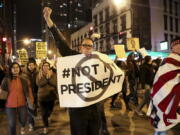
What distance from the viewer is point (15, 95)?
6.13 metres

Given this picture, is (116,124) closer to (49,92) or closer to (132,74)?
(49,92)

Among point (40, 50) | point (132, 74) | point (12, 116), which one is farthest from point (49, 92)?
point (40, 50)

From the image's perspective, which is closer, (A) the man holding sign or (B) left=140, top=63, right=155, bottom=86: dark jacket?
(A) the man holding sign

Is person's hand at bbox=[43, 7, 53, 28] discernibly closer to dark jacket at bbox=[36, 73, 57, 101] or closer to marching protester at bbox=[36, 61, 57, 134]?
marching protester at bbox=[36, 61, 57, 134]

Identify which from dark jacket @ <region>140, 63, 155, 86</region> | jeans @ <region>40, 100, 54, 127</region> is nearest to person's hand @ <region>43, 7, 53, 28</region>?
jeans @ <region>40, 100, 54, 127</region>

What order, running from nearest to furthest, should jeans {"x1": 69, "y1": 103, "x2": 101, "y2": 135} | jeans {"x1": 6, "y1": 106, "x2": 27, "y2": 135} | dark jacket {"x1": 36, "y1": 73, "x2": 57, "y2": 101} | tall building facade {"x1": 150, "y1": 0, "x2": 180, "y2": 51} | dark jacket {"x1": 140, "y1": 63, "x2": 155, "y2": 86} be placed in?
jeans {"x1": 69, "y1": 103, "x2": 101, "y2": 135} → jeans {"x1": 6, "y1": 106, "x2": 27, "y2": 135} → dark jacket {"x1": 36, "y1": 73, "x2": 57, "y2": 101} → dark jacket {"x1": 140, "y1": 63, "x2": 155, "y2": 86} → tall building facade {"x1": 150, "y1": 0, "x2": 180, "y2": 51}

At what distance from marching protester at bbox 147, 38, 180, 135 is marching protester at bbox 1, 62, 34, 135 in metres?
3.22

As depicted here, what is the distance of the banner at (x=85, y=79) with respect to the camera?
3.83 metres

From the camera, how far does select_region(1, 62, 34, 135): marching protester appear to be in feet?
19.7

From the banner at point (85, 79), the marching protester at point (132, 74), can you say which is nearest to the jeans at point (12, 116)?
the banner at point (85, 79)

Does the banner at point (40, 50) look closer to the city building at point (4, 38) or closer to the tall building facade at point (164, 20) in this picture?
the city building at point (4, 38)

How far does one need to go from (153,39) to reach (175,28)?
298 inches

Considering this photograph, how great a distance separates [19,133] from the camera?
24.2 feet

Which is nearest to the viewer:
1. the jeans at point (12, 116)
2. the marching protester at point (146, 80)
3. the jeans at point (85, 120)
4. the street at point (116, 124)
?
the jeans at point (85, 120)
